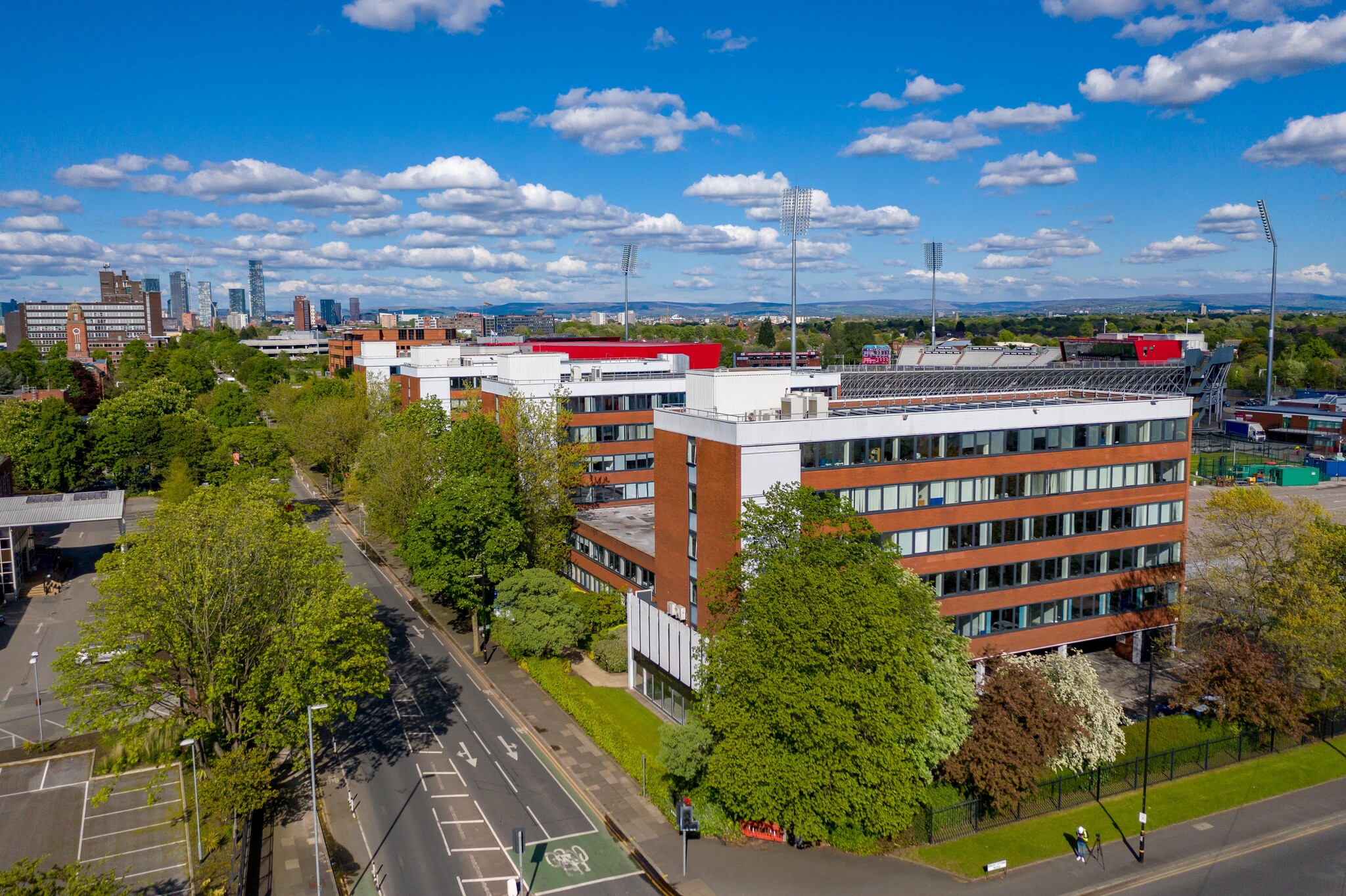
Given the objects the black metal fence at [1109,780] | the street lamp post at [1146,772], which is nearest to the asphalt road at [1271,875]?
the street lamp post at [1146,772]

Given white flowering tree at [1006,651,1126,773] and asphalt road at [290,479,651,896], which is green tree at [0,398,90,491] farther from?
white flowering tree at [1006,651,1126,773]

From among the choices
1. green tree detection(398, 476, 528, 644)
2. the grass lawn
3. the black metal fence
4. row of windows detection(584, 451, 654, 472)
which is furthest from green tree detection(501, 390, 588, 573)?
the grass lawn

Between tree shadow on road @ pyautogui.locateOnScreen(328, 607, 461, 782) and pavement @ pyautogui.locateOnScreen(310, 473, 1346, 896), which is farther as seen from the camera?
tree shadow on road @ pyautogui.locateOnScreen(328, 607, 461, 782)

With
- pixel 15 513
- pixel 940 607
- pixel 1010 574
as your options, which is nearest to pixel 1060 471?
pixel 1010 574

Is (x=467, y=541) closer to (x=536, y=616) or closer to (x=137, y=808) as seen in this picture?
(x=536, y=616)

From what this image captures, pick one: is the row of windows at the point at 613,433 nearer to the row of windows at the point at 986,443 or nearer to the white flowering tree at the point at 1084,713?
the row of windows at the point at 986,443

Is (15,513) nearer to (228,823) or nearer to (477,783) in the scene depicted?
(228,823)
